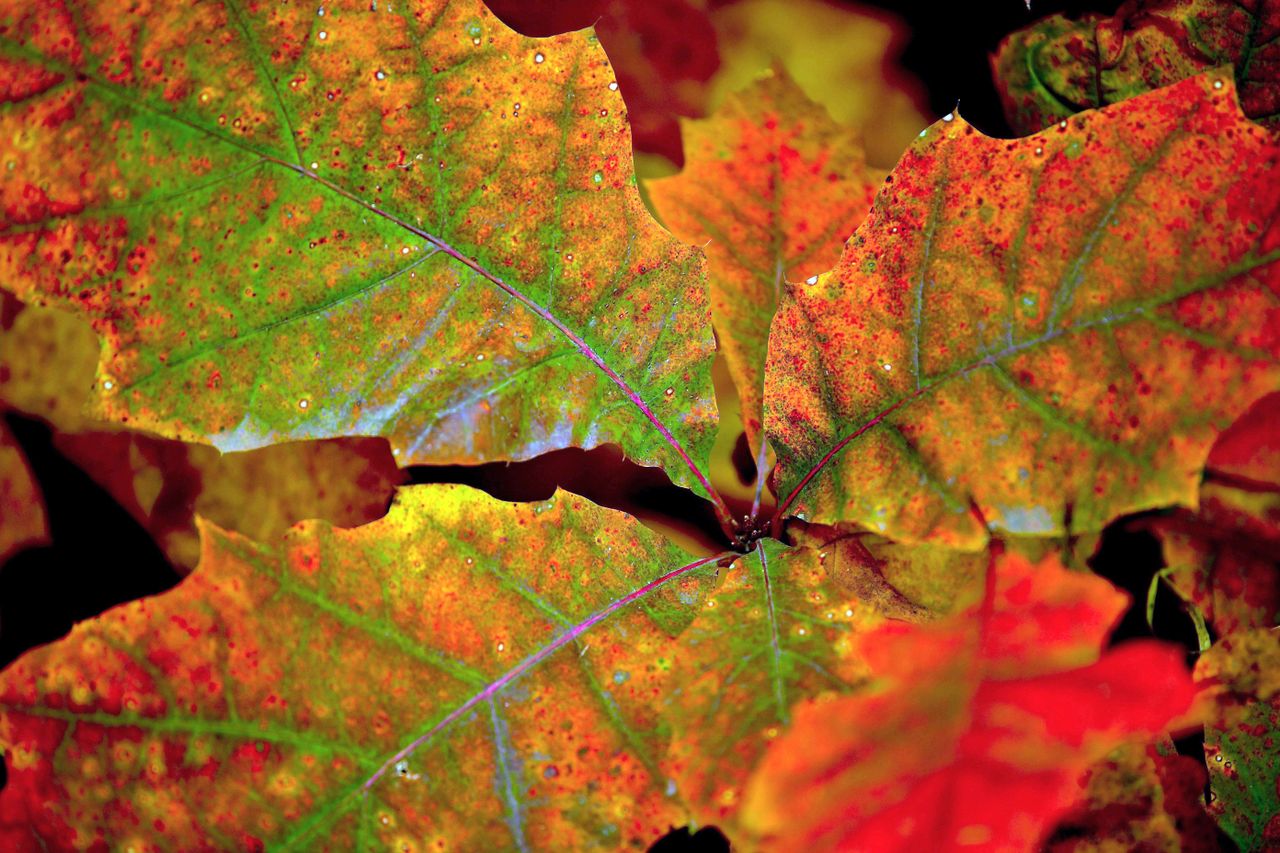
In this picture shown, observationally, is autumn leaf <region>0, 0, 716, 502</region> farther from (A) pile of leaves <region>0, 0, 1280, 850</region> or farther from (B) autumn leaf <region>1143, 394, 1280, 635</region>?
(B) autumn leaf <region>1143, 394, 1280, 635</region>

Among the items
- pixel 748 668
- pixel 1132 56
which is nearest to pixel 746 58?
pixel 1132 56

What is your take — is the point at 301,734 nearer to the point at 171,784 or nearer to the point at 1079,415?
the point at 171,784

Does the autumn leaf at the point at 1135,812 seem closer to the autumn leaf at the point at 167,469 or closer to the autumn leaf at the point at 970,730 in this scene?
the autumn leaf at the point at 970,730

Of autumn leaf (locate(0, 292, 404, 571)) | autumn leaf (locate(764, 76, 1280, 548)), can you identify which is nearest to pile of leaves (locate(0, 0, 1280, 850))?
autumn leaf (locate(764, 76, 1280, 548))

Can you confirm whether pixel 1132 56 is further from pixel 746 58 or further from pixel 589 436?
pixel 589 436

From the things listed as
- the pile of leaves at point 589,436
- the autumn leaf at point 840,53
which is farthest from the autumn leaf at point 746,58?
the pile of leaves at point 589,436

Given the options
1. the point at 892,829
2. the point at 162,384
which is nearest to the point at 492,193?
the point at 162,384
